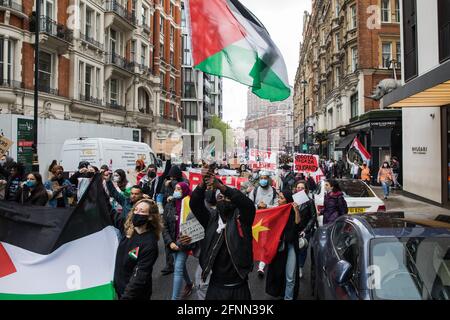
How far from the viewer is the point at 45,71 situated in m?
23.3

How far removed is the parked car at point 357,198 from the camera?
9.44 meters

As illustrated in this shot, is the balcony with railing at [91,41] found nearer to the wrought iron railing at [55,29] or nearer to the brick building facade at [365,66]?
the wrought iron railing at [55,29]

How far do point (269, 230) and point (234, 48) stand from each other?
2750mm

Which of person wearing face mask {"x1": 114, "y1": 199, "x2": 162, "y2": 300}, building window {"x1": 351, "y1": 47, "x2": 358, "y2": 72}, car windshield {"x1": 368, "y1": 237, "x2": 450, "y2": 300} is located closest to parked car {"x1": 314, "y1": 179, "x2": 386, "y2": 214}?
car windshield {"x1": 368, "y1": 237, "x2": 450, "y2": 300}

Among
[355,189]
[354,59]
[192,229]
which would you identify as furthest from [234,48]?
[354,59]

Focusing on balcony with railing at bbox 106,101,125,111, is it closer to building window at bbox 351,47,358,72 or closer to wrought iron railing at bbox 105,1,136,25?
wrought iron railing at bbox 105,1,136,25

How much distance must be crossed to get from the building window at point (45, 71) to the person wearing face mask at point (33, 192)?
1766cm

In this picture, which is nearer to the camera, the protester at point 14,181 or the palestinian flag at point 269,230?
the palestinian flag at point 269,230

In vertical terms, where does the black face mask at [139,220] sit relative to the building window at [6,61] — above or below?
below

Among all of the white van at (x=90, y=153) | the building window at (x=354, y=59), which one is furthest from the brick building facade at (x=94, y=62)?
the building window at (x=354, y=59)

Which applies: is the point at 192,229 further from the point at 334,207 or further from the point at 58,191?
the point at 58,191

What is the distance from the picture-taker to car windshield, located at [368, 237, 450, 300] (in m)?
3.31

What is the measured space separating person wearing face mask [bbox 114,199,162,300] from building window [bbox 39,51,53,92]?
852 inches

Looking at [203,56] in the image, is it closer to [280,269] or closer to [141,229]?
[141,229]
